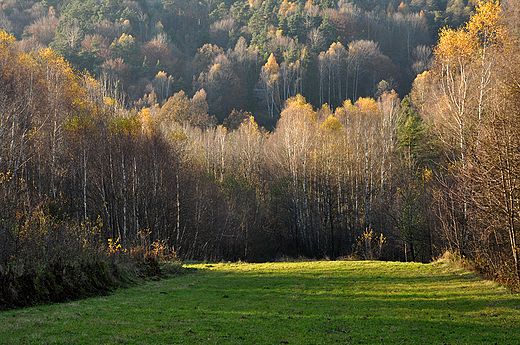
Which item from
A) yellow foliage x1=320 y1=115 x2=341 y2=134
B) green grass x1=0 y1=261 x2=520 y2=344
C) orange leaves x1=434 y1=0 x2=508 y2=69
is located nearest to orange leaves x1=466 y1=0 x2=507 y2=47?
orange leaves x1=434 y1=0 x2=508 y2=69

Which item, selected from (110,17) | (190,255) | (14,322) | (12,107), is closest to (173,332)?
(14,322)

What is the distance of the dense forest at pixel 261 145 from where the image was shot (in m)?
15.5

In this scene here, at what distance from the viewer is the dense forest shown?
→ 51.0 ft

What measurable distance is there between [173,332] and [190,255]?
29.1 metres

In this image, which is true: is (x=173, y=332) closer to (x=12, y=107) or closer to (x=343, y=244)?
(x=12, y=107)

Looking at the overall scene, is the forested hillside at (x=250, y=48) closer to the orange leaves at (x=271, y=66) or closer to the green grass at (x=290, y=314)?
the orange leaves at (x=271, y=66)

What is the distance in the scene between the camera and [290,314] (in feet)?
33.5

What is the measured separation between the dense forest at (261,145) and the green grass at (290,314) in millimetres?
2606

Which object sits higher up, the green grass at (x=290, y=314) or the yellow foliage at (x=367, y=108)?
the yellow foliage at (x=367, y=108)

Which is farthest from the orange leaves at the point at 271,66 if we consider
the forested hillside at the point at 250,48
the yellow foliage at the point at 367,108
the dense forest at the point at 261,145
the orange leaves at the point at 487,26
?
the orange leaves at the point at 487,26

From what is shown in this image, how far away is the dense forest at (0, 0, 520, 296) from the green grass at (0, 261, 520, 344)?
8.55 ft

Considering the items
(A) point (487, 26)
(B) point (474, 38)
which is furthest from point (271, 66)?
(A) point (487, 26)

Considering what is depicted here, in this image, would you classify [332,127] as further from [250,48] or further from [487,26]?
[250,48]

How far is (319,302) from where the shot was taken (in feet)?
39.5
